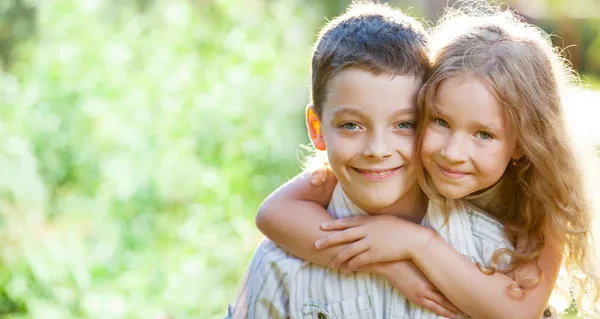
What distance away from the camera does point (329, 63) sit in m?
2.31

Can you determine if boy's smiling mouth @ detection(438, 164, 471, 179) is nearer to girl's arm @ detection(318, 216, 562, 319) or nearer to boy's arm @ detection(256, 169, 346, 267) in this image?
girl's arm @ detection(318, 216, 562, 319)

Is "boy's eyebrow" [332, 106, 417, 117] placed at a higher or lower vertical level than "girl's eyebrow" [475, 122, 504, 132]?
higher

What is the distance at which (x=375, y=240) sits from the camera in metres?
2.38

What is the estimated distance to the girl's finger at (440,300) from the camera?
236 centimetres

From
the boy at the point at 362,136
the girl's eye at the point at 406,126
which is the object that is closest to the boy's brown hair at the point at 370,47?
the boy at the point at 362,136

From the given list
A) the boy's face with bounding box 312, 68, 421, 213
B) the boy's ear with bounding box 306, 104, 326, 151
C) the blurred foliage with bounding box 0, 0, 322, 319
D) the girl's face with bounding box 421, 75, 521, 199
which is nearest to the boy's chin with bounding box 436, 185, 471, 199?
the girl's face with bounding box 421, 75, 521, 199

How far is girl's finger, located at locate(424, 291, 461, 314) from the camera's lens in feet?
7.73

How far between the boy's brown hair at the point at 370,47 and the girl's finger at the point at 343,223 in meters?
0.30

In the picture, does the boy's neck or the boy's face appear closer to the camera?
the boy's face

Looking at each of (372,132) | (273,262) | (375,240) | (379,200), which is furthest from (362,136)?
(273,262)

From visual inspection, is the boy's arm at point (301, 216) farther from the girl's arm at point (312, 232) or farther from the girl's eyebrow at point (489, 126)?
the girl's eyebrow at point (489, 126)

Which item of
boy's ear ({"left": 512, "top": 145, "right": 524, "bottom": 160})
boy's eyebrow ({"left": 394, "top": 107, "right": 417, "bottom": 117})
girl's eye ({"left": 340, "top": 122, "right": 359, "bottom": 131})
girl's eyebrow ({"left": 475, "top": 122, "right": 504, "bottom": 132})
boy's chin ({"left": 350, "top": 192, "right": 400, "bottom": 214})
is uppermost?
boy's eyebrow ({"left": 394, "top": 107, "right": 417, "bottom": 117})

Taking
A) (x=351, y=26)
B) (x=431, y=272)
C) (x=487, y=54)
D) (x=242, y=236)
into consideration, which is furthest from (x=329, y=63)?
(x=242, y=236)

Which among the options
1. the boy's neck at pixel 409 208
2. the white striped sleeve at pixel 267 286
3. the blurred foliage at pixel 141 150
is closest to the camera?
the boy's neck at pixel 409 208
